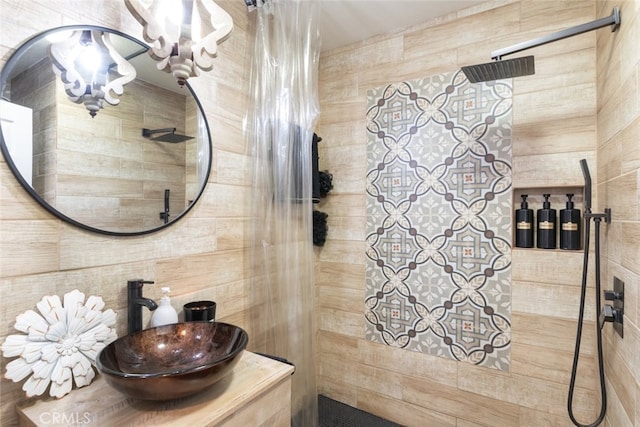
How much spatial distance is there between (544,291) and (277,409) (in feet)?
4.85

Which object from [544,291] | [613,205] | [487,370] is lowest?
[487,370]

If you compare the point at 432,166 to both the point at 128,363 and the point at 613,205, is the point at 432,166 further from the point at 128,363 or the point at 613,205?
the point at 128,363

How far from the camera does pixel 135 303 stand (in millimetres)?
1221

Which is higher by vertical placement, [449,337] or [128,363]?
[128,363]

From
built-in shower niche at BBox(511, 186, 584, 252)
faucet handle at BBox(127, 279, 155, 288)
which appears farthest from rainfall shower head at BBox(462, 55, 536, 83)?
faucet handle at BBox(127, 279, 155, 288)

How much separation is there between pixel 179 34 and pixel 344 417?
2.35 m

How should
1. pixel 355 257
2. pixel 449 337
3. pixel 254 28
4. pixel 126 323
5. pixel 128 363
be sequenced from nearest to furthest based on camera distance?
pixel 128 363 < pixel 126 323 < pixel 254 28 < pixel 449 337 < pixel 355 257

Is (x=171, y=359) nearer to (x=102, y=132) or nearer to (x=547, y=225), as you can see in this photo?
(x=102, y=132)

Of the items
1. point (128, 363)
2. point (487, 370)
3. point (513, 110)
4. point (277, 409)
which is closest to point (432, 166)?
point (513, 110)

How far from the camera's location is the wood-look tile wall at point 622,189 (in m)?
1.02

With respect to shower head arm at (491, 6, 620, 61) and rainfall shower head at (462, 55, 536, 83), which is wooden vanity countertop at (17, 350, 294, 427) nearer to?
rainfall shower head at (462, 55, 536, 83)

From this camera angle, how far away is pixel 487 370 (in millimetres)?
1807

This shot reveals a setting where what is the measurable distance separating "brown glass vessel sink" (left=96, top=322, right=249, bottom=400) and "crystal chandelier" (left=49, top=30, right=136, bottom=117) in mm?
858

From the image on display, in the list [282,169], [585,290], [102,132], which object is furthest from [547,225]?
[102,132]
